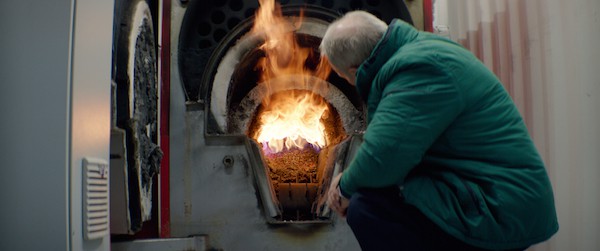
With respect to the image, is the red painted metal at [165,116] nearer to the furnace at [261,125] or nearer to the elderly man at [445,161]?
the furnace at [261,125]

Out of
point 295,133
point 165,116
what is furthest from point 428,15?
point 165,116

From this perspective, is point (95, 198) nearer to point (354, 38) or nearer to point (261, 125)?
point (354, 38)

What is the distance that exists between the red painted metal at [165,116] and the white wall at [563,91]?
1.54 m

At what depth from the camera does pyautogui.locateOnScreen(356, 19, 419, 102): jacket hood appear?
4.93 feet

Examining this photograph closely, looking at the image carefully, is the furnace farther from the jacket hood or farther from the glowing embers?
the jacket hood

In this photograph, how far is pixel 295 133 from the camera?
335cm

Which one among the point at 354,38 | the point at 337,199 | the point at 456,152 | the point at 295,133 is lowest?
the point at 337,199

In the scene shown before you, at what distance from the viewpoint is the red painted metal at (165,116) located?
2.64 meters

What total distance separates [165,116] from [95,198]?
136 centimetres

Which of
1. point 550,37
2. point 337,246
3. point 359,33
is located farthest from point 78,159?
point 550,37

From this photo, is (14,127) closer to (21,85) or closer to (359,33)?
(21,85)

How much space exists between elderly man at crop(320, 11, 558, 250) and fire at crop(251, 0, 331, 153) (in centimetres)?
147

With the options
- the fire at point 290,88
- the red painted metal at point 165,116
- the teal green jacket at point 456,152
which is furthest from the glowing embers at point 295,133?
the teal green jacket at point 456,152

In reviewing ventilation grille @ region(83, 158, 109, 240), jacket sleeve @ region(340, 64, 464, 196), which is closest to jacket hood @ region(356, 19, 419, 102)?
jacket sleeve @ region(340, 64, 464, 196)
